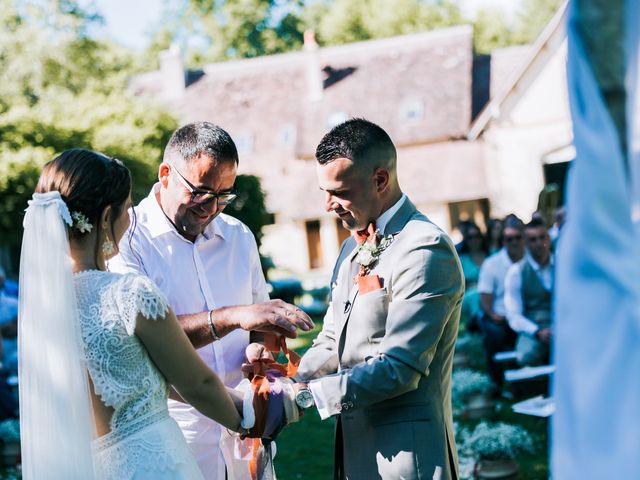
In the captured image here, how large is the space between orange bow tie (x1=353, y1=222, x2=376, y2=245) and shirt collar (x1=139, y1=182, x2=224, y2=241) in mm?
913

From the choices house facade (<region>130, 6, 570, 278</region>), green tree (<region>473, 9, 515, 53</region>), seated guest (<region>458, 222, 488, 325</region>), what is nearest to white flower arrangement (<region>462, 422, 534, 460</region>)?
seated guest (<region>458, 222, 488, 325</region>)

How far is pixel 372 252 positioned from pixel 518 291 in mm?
6236

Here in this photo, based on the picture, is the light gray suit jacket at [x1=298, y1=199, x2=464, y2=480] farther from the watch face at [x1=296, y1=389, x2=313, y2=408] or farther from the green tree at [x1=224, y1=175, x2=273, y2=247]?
the green tree at [x1=224, y1=175, x2=273, y2=247]

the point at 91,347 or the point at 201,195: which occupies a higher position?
the point at 201,195

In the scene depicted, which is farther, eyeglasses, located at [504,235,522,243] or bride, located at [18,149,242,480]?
eyeglasses, located at [504,235,522,243]

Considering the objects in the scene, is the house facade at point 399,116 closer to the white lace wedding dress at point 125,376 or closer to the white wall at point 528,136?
the white wall at point 528,136

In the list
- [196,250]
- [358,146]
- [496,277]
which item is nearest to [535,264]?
[496,277]

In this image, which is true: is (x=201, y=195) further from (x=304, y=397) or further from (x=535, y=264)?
(x=535, y=264)

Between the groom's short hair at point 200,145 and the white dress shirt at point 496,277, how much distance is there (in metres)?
6.91

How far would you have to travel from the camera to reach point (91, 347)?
126 inches

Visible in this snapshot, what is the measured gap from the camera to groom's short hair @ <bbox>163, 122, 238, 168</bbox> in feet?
14.0

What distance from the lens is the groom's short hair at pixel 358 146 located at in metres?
A: 3.85

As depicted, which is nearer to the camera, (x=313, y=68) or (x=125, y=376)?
(x=125, y=376)

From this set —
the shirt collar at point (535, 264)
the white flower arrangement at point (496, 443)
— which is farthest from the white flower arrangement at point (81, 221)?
the shirt collar at point (535, 264)
